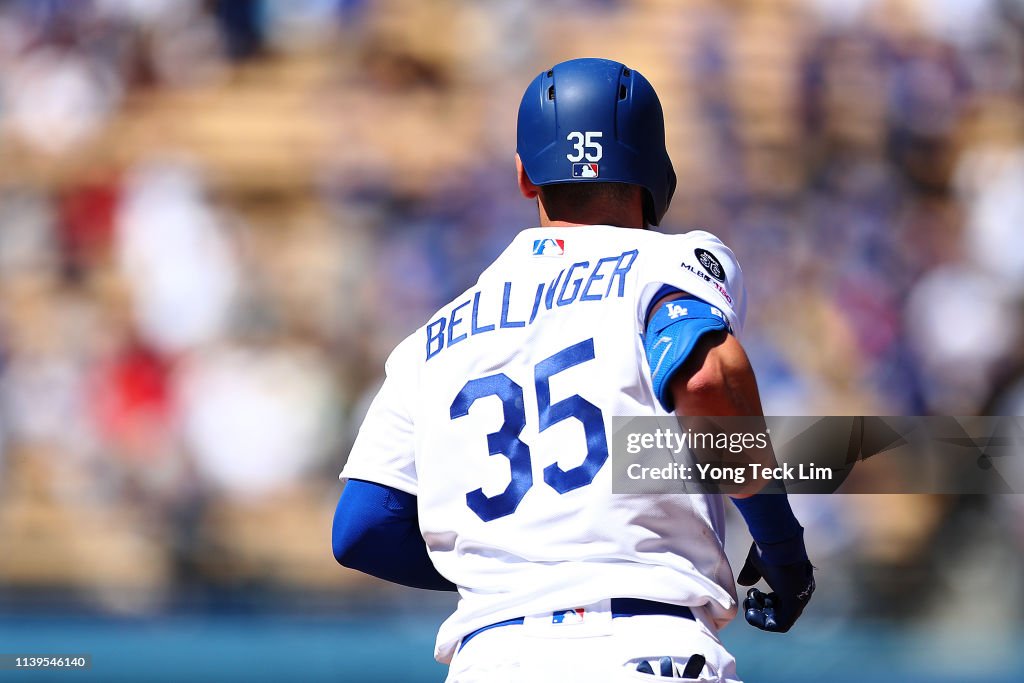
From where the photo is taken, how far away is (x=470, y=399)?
6.54ft

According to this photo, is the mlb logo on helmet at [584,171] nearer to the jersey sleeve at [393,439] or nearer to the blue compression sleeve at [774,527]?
the jersey sleeve at [393,439]

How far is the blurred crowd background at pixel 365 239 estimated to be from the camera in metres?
6.65

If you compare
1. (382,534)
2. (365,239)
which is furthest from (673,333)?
(365,239)

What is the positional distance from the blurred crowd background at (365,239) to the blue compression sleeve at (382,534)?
13.9 ft

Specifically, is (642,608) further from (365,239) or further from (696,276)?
(365,239)

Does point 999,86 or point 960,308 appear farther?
point 999,86

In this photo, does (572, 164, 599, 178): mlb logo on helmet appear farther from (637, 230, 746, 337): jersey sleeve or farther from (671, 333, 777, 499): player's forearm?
(671, 333, 777, 499): player's forearm

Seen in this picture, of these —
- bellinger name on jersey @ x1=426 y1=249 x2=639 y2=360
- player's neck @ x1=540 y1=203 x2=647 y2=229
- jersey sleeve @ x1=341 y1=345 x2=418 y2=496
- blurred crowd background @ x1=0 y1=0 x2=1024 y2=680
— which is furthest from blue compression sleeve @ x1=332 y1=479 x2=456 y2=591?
blurred crowd background @ x1=0 y1=0 x2=1024 y2=680

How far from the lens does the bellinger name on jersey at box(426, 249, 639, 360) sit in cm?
192

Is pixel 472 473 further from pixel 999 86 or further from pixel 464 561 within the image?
pixel 999 86

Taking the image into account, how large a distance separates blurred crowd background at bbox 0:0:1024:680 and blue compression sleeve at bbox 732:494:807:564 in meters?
4.41

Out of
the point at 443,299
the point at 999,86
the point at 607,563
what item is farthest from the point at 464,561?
the point at 999,86

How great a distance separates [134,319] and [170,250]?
0.44 metres

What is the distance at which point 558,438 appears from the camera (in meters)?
1.88
